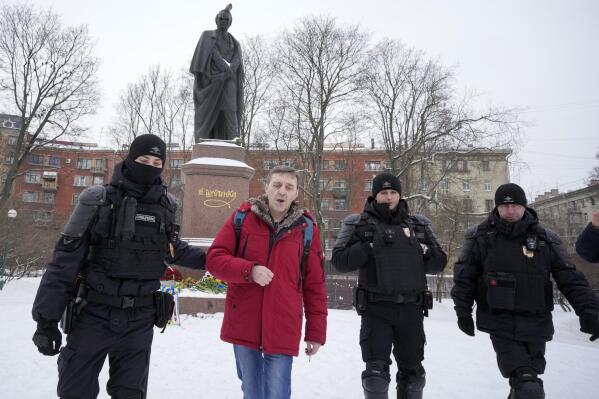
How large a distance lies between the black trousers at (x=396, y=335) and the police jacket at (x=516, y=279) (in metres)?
0.49

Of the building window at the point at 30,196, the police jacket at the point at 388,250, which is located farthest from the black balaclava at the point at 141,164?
the building window at the point at 30,196

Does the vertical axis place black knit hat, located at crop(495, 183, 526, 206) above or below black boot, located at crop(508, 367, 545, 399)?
above

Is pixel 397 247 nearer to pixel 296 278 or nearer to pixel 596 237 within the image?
pixel 296 278

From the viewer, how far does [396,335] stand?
2838 mm

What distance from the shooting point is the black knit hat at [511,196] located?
10.0 feet

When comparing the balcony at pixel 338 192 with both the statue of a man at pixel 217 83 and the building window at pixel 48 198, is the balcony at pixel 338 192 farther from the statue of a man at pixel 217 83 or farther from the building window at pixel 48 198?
the building window at pixel 48 198

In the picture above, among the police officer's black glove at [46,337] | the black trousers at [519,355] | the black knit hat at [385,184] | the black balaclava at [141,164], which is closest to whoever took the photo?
the police officer's black glove at [46,337]

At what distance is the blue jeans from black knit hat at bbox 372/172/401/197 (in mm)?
1574

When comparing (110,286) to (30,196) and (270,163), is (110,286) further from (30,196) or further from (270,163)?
(30,196)

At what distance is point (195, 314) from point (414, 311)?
4.86 metres

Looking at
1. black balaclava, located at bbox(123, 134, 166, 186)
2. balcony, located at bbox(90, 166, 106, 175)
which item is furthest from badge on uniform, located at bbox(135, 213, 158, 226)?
balcony, located at bbox(90, 166, 106, 175)

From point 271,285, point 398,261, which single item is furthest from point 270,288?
point 398,261

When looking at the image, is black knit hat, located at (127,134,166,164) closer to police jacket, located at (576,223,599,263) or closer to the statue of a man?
police jacket, located at (576,223,599,263)

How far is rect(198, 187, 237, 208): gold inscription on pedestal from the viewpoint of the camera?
8.02 meters
